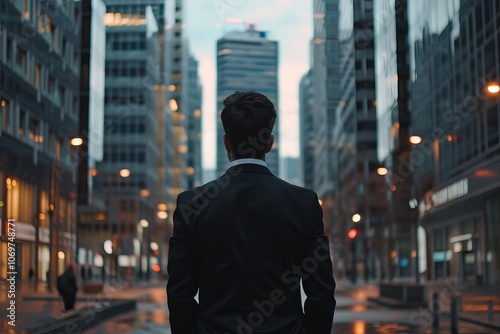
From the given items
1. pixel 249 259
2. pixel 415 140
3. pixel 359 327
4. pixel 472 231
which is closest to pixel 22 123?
pixel 359 327

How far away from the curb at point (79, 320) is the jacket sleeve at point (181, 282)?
13202 millimetres

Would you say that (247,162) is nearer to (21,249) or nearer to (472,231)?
(21,249)

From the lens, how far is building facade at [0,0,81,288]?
1492 centimetres

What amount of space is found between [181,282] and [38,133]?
54.7 ft

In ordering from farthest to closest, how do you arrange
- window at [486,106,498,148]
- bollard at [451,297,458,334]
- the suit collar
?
window at [486,106,498,148]
bollard at [451,297,458,334]
the suit collar

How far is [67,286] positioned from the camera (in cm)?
2555

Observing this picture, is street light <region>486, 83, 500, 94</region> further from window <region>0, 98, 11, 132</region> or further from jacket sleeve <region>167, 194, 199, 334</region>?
jacket sleeve <region>167, 194, 199, 334</region>

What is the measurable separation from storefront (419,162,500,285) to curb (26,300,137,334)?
10134mm

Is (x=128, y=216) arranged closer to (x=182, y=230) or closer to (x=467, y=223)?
(x=467, y=223)

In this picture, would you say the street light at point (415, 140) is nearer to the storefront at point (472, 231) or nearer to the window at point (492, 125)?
the storefront at point (472, 231)

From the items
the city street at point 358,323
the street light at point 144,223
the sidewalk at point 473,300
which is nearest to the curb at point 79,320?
the city street at point 358,323

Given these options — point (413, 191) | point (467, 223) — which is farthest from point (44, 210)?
point (413, 191)

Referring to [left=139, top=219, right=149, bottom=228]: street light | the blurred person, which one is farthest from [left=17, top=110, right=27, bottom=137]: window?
[left=139, top=219, right=149, bottom=228]: street light

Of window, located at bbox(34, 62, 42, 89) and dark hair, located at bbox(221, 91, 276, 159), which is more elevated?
window, located at bbox(34, 62, 42, 89)
